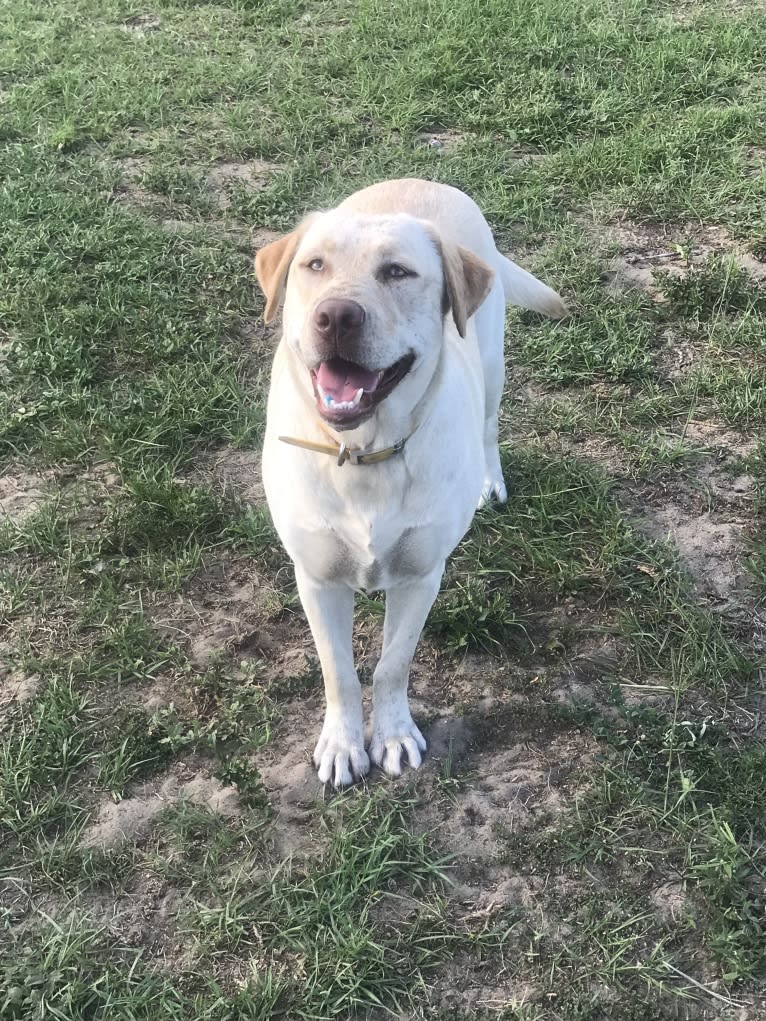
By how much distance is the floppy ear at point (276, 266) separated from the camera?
2.39 meters

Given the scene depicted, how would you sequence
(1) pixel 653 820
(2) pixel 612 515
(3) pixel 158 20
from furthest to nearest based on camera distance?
1. (3) pixel 158 20
2. (2) pixel 612 515
3. (1) pixel 653 820

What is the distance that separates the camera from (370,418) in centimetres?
215

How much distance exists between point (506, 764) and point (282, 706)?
0.77 m

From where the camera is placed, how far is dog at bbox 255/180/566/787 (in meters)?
2.07

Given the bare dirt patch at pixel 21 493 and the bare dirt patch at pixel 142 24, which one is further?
the bare dirt patch at pixel 142 24

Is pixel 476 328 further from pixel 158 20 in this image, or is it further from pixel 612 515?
pixel 158 20

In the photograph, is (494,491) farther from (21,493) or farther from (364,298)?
(21,493)

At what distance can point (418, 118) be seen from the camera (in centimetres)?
572

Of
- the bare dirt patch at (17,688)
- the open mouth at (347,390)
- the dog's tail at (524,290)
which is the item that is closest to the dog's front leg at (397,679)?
the open mouth at (347,390)

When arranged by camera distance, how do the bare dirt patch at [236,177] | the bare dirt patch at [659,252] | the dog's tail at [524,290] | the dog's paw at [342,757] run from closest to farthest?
the dog's paw at [342,757]
the dog's tail at [524,290]
the bare dirt patch at [659,252]
the bare dirt patch at [236,177]

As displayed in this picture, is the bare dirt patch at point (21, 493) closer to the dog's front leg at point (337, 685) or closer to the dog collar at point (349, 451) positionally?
the dog's front leg at point (337, 685)

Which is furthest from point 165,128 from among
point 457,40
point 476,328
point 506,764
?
point 506,764

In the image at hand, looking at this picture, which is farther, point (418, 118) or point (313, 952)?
point (418, 118)

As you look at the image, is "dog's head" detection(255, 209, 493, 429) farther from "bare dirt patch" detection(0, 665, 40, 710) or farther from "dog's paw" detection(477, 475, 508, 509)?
"bare dirt patch" detection(0, 665, 40, 710)
